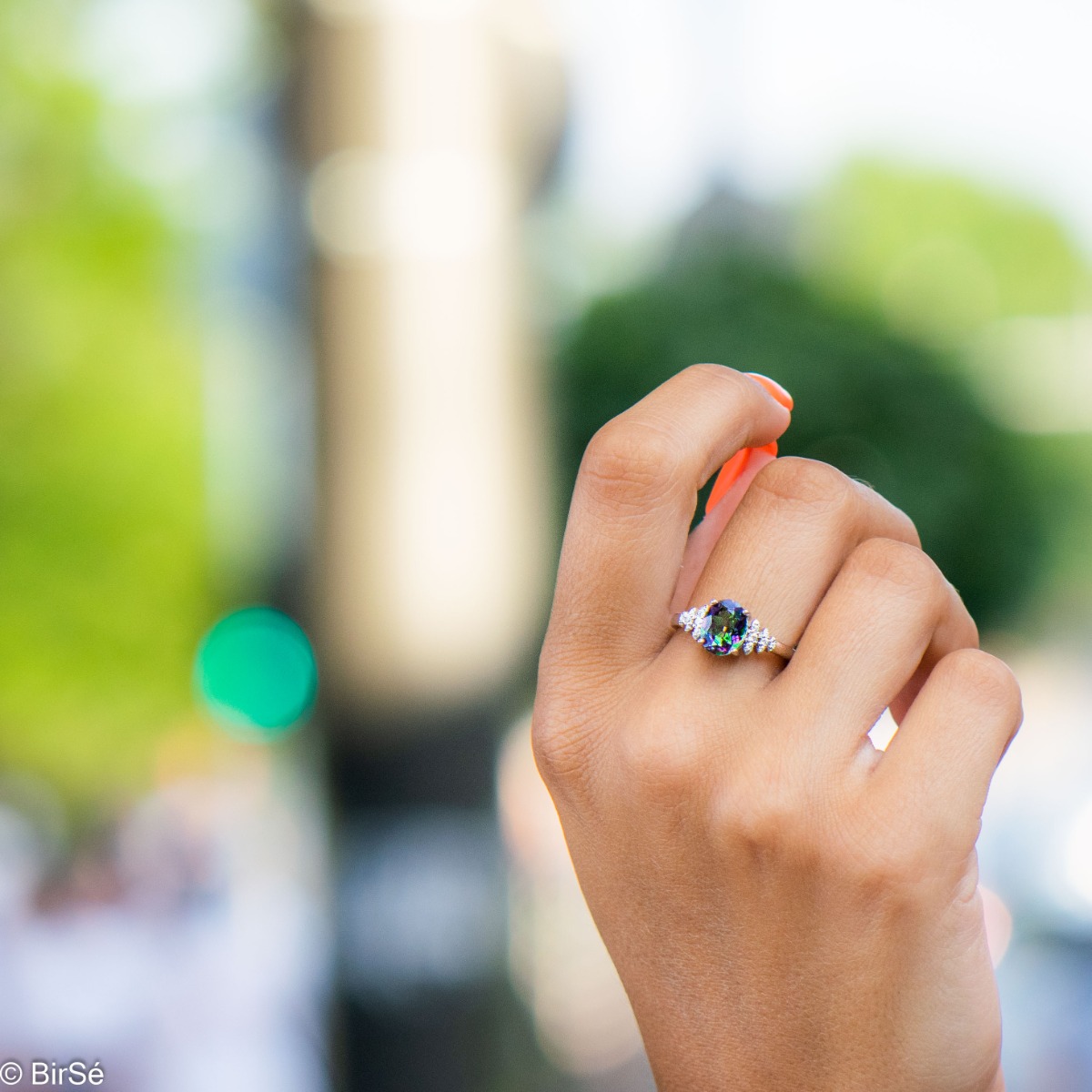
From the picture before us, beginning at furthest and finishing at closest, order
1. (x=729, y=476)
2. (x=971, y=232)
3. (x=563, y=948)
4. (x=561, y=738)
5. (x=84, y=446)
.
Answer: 1. (x=971, y=232)
2. (x=84, y=446)
3. (x=563, y=948)
4. (x=729, y=476)
5. (x=561, y=738)

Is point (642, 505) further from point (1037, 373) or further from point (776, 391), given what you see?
point (1037, 373)

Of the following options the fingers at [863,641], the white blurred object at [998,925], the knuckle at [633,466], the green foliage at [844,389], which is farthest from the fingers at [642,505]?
the green foliage at [844,389]

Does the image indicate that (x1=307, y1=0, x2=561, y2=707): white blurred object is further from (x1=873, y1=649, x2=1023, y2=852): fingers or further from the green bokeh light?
(x1=873, y1=649, x2=1023, y2=852): fingers

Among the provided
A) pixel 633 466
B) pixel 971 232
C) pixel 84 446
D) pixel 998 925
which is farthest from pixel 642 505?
pixel 971 232

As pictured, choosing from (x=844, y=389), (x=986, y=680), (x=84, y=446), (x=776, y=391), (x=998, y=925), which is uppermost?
(x=776, y=391)

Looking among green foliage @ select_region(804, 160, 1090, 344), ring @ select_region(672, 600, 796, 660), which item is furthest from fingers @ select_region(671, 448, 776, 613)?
green foliage @ select_region(804, 160, 1090, 344)

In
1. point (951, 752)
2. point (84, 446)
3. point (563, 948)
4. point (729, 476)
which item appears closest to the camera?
point (951, 752)
